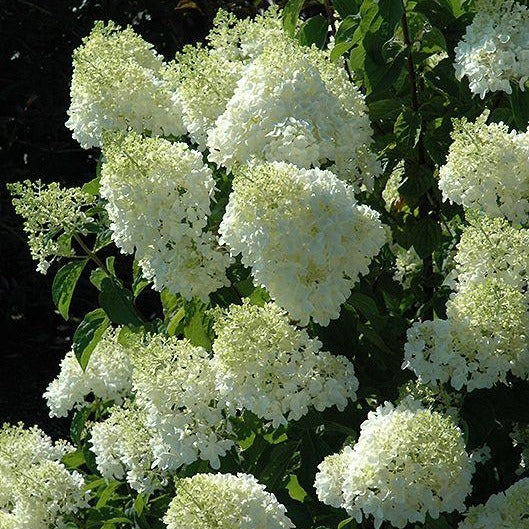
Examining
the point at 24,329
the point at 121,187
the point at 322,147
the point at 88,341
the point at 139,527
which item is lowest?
the point at 24,329

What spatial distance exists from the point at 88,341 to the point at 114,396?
314 mm

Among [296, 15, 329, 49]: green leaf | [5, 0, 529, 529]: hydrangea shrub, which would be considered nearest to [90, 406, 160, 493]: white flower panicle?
[5, 0, 529, 529]: hydrangea shrub

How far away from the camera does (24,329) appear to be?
6.18m

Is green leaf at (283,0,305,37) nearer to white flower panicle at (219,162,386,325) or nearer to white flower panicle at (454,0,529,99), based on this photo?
white flower panicle at (454,0,529,99)

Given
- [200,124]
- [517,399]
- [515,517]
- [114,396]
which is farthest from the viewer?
[114,396]

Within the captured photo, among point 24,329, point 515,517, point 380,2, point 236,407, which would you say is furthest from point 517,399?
point 24,329

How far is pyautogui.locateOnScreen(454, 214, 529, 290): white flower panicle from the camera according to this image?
2.40 meters

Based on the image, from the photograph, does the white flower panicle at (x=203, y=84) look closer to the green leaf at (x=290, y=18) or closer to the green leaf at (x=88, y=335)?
the green leaf at (x=290, y=18)

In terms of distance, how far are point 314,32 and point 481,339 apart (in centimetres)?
109

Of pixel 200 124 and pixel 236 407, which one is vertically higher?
pixel 200 124

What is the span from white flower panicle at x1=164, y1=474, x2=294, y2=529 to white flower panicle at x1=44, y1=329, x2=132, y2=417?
883 mm

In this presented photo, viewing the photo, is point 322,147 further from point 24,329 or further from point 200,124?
point 24,329

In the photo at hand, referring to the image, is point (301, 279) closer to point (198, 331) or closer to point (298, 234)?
point (298, 234)

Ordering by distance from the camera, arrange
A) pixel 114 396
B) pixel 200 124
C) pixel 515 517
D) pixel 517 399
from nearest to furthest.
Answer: pixel 515 517 → pixel 517 399 → pixel 200 124 → pixel 114 396
